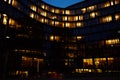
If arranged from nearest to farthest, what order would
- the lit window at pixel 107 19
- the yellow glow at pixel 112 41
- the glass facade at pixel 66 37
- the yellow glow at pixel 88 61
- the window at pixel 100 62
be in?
1. the glass facade at pixel 66 37
2. the yellow glow at pixel 112 41
3. the window at pixel 100 62
4. the lit window at pixel 107 19
5. the yellow glow at pixel 88 61

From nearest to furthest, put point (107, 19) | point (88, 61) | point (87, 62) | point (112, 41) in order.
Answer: point (112, 41), point (107, 19), point (88, 61), point (87, 62)

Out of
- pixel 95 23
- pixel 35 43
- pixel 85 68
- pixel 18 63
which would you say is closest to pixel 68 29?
pixel 95 23

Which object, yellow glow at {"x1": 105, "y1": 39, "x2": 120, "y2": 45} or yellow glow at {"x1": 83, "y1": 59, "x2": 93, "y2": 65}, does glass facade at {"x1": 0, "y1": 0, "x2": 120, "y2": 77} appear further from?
yellow glow at {"x1": 83, "y1": 59, "x2": 93, "y2": 65}

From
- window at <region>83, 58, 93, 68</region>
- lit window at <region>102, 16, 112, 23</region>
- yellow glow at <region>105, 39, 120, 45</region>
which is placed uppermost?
lit window at <region>102, 16, 112, 23</region>

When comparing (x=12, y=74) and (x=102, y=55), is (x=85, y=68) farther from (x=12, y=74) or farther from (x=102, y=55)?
(x=12, y=74)

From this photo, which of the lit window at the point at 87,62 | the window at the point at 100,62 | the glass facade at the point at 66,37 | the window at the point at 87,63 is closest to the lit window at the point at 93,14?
the glass facade at the point at 66,37

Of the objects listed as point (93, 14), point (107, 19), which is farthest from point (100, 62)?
point (93, 14)

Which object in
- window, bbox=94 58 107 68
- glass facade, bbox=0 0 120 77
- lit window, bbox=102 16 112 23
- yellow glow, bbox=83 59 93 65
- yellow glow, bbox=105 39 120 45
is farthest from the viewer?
yellow glow, bbox=83 59 93 65

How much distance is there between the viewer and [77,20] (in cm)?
7806

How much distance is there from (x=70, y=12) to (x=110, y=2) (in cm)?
Answer: 2053

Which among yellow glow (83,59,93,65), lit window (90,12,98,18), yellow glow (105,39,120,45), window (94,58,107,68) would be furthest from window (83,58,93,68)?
lit window (90,12,98,18)

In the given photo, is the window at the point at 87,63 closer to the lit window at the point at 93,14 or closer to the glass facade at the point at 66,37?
the glass facade at the point at 66,37

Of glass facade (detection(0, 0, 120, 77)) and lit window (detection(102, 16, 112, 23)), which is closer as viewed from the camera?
glass facade (detection(0, 0, 120, 77))

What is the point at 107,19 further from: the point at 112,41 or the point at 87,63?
the point at 87,63
